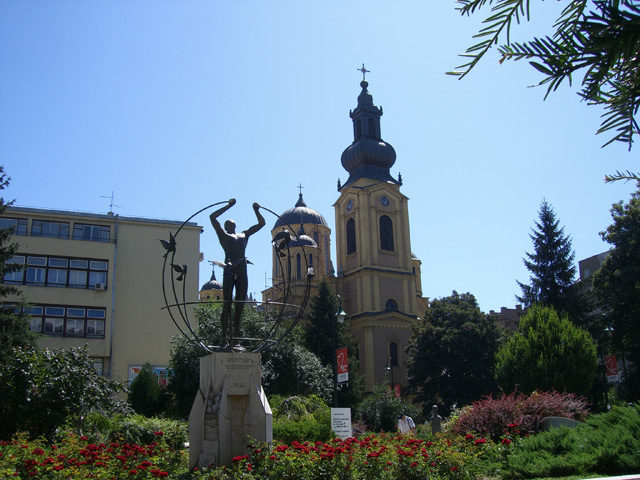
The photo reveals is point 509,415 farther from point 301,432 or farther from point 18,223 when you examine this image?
point 18,223

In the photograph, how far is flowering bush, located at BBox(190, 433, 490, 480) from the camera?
1019 centimetres

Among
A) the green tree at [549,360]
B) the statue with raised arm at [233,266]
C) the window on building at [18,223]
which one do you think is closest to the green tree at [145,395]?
the window on building at [18,223]

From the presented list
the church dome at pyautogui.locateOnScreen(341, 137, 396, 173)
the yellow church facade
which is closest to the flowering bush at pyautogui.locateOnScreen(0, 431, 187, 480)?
the yellow church facade

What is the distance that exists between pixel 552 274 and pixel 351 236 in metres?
29.0

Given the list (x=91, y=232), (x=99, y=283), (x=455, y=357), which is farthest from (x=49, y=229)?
(x=455, y=357)

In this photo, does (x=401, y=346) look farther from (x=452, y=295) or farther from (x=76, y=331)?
(x=76, y=331)

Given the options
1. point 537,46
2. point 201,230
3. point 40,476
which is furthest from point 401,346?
point 537,46

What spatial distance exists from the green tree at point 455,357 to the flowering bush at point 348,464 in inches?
1317

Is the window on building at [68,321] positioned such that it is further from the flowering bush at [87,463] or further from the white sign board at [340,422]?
the flowering bush at [87,463]

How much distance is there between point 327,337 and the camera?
5047 cm

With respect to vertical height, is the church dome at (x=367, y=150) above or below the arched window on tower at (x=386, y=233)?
above

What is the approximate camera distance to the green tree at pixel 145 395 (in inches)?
1303

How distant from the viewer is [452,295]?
50875 mm

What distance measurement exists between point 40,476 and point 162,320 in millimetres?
32053
